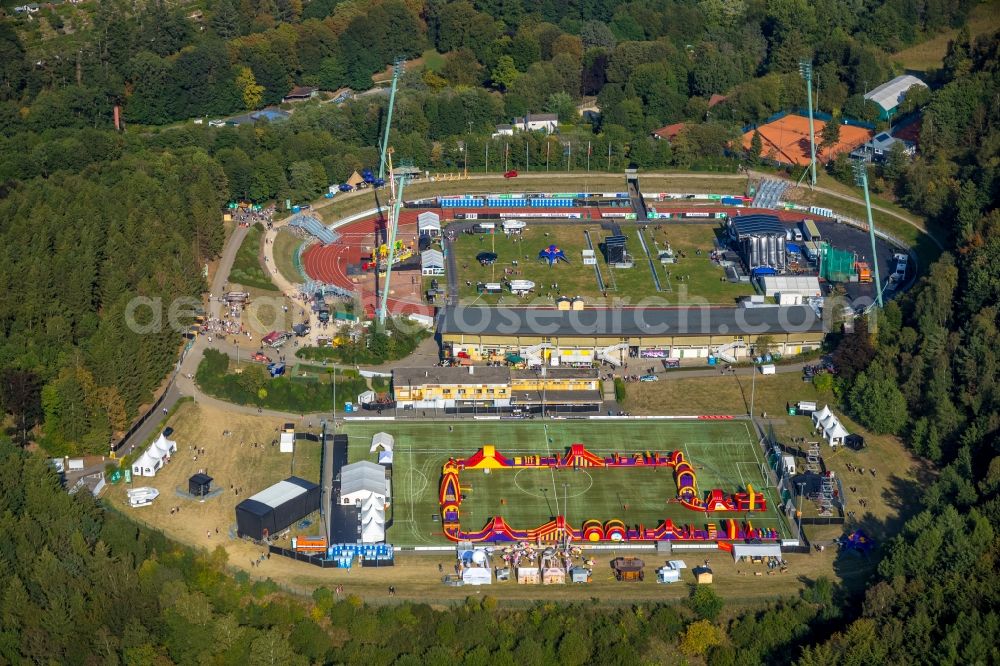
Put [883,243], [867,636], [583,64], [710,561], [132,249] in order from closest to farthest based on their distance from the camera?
[867,636], [710,561], [132,249], [883,243], [583,64]

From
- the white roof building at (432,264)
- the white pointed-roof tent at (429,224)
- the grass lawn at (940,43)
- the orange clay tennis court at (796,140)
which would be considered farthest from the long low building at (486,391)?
the grass lawn at (940,43)

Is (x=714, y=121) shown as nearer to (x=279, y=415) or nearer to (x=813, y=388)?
(x=813, y=388)

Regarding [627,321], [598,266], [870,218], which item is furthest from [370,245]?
[870,218]

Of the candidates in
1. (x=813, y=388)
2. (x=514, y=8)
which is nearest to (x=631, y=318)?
(x=813, y=388)

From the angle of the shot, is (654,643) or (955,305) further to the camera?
(955,305)

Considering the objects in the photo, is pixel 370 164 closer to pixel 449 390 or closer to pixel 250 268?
pixel 250 268

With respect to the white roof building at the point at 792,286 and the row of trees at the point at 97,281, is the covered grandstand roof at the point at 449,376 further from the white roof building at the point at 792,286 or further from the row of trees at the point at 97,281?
the white roof building at the point at 792,286

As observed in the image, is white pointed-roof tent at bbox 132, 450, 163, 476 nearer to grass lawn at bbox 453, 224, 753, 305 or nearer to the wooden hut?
the wooden hut
